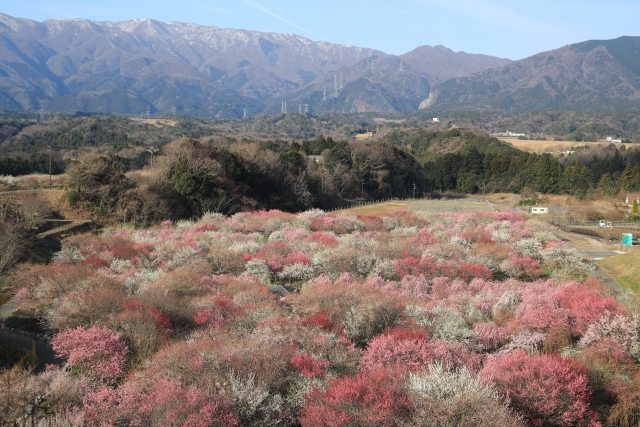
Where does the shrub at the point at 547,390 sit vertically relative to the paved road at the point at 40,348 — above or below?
above

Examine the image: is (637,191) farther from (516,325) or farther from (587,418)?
(587,418)

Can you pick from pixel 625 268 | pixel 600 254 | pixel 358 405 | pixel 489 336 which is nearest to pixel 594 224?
pixel 600 254

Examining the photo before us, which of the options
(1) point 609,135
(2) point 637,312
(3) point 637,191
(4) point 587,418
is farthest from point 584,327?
(1) point 609,135

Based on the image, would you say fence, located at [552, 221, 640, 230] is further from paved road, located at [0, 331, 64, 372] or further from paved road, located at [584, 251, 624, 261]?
paved road, located at [0, 331, 64, 372]

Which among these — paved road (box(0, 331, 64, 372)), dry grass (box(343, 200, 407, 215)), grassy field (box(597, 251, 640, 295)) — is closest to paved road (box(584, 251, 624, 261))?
grassy field (box(597, 251, 640, 295))

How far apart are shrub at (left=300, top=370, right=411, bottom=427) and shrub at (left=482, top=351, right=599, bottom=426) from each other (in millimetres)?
1820

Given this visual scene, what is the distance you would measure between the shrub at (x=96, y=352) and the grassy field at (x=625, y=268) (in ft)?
64.6

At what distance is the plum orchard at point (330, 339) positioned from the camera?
8062mm

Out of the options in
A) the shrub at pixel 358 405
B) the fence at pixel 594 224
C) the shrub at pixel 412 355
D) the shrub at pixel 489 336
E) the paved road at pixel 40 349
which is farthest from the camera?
the fence at pixel 594 224

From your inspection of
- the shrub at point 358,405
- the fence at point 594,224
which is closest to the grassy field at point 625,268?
the shrub at point 358,405

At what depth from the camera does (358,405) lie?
305 inches

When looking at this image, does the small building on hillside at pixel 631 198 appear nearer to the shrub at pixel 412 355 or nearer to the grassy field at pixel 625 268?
the grassy field at pixel 625 268

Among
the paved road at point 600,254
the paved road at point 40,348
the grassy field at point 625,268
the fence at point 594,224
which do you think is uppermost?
the paved road at point 40,348

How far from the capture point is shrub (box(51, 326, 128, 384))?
1015 centimetres
